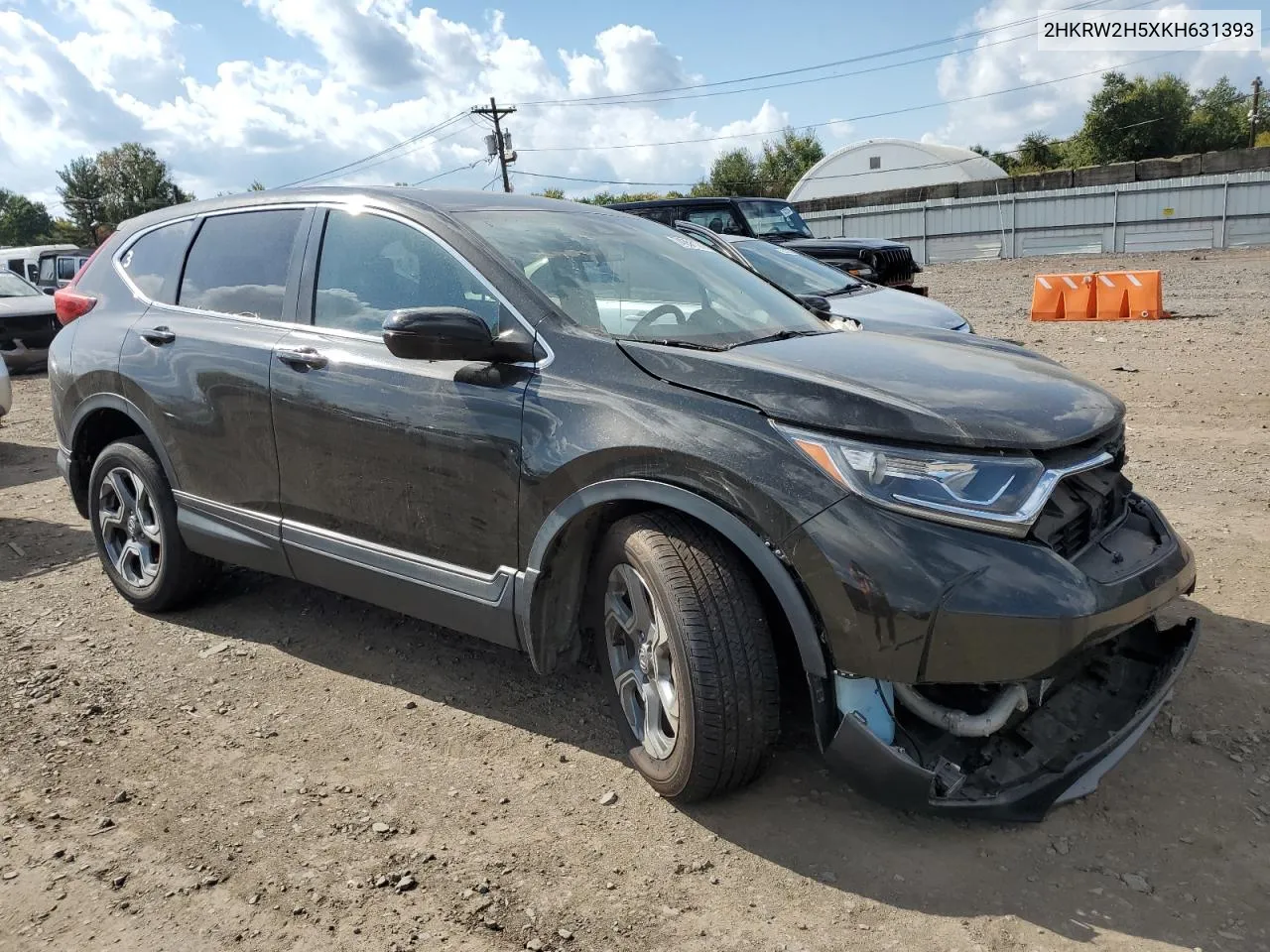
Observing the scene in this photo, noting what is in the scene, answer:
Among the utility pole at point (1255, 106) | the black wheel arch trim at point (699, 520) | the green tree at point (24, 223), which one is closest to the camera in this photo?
the black wheel arch trim at point (699, 520)

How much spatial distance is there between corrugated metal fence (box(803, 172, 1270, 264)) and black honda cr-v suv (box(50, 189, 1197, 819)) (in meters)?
24.6

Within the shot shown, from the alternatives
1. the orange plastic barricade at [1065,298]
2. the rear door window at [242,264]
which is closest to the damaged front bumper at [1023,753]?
the rear door window at [242,264]

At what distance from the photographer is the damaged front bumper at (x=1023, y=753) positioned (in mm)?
2547

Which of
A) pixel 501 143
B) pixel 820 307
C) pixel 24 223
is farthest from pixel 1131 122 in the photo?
pixel 24 223

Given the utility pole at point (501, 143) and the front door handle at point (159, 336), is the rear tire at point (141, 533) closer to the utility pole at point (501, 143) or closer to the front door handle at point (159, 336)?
the front door handle at point (159, 336)

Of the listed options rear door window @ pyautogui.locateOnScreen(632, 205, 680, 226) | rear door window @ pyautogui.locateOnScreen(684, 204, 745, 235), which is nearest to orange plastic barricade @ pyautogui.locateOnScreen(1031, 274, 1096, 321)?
rear door window @ pyautogui.locateOnScreen(684, 204, 745, 235)

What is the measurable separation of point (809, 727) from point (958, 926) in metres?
0.98

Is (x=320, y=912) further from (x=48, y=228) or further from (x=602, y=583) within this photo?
(x=48, y=228)

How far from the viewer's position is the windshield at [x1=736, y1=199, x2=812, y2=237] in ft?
43.0

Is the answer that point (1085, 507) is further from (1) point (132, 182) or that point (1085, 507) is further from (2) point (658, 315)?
(1) point (132, 182)

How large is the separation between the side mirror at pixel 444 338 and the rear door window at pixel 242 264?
107cm

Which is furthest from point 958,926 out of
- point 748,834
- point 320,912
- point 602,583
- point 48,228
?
point 48,228

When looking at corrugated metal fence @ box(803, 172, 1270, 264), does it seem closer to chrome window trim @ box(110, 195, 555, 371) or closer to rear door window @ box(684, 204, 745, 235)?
rear door window @ box(684, 204, 745, 235)

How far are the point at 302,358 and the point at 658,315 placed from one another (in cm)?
133
